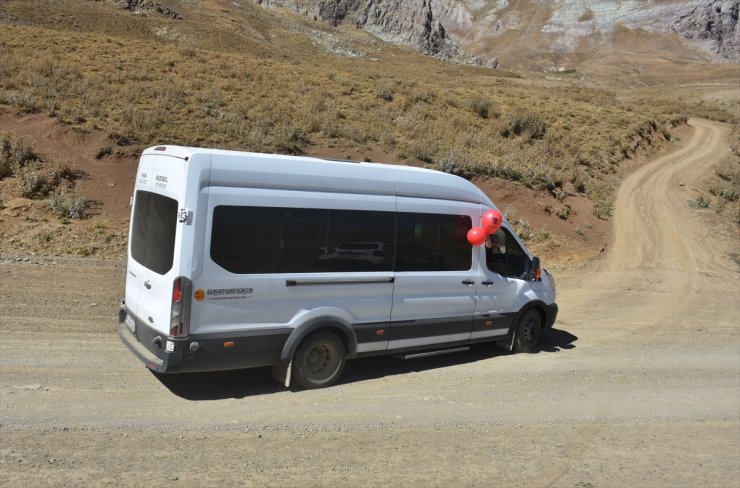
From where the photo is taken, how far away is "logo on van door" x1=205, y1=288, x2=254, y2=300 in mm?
5537

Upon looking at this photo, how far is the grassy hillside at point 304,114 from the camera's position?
64.4 feet

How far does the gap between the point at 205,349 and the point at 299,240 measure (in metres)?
1.46

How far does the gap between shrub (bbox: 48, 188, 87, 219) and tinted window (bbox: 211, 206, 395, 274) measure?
32.2 feet

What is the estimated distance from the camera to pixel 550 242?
1742cm

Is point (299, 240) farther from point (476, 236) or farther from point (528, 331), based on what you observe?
point (528, 331)

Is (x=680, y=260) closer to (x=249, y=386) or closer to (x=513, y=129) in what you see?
(x=513, y=129)

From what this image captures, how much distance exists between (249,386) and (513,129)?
949 inches

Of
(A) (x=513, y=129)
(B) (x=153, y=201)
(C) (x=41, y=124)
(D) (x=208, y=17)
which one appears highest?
(D) (x=208, y=17)

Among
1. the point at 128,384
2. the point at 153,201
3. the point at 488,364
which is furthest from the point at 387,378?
the point at 153,201

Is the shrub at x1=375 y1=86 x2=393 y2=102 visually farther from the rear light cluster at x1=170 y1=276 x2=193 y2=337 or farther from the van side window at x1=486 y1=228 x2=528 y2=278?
the rear light cluster at x1=170 y1=276 x2=193 y2=337

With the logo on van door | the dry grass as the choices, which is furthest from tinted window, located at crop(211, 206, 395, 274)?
the dry grass

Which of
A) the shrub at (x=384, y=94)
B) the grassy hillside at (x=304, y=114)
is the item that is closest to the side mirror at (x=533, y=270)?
the grassy hillside at (x=304, y=114)

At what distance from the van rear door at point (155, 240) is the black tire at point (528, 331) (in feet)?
16.7

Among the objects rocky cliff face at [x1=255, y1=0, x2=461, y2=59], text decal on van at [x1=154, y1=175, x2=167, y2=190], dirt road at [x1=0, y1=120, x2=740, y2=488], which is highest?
rocky cliff face at [x1=255, y1=0, x2=461, y2=59]
